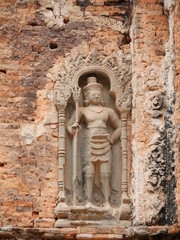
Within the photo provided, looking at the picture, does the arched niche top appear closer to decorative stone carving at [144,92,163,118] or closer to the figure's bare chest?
the figure's bare chest

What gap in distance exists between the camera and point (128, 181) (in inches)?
428

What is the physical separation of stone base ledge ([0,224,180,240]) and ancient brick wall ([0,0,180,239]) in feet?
0.16

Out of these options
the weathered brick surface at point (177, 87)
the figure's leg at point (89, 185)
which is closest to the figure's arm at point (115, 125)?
the figure's leg at point (89, 185)

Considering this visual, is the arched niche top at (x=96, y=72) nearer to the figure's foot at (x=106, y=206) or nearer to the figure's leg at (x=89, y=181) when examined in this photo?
the figure's leg at (x=89, y=181)

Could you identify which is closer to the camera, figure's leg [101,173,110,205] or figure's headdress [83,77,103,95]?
figure's leg [101,173,110,205]

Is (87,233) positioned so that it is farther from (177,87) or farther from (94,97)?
(177,87)

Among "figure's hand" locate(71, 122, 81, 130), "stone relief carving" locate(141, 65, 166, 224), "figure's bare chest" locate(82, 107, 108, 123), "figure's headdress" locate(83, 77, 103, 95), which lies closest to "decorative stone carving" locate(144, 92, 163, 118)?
"stone relief carving" locate(141, 65, 166, 224)

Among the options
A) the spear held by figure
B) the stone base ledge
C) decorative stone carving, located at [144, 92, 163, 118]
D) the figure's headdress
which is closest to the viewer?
the stone base ledge

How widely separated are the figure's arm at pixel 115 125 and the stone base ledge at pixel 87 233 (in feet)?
3.55

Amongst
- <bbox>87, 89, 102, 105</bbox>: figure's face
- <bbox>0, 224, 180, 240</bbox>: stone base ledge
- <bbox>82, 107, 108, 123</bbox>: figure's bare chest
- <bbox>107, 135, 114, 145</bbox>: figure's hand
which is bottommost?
<bbox>0, 224, 180, 240</bbox>: stone base ledge

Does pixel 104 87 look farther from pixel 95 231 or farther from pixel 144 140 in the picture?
pixel 95 231

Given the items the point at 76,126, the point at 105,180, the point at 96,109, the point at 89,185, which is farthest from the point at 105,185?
the point at 96,109

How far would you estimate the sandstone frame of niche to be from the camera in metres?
10.8

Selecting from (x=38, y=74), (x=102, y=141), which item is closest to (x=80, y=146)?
(x=102, y=141)
